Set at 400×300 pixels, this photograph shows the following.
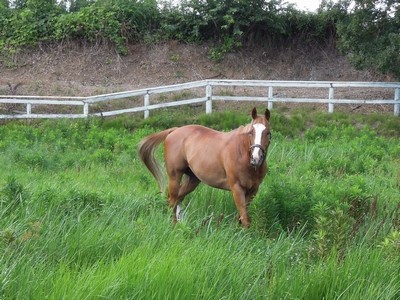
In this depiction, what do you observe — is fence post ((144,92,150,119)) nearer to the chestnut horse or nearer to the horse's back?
the chestnut horse

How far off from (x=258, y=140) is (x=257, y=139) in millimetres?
17

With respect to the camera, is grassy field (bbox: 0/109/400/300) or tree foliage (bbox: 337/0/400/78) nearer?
grassy field (bbox: 0/109/400/300)

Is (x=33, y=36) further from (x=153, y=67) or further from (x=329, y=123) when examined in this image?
(x=329, y=123)

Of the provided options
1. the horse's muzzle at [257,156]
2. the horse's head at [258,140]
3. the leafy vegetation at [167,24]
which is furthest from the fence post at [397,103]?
the horse's muzzle at [257,156]

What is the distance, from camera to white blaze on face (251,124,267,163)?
8.60 metres

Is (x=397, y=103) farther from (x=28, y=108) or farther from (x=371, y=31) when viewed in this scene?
(x=28, y=108)

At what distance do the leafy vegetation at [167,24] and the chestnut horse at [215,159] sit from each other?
16.7m

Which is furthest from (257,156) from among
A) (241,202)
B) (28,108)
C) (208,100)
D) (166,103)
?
(28,108)

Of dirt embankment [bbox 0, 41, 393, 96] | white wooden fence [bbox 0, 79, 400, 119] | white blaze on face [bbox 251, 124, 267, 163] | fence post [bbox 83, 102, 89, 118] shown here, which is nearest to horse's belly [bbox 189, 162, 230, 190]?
white blaze on face [bbox 251, 124, 267, 163]

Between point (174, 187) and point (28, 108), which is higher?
point (28, 108)

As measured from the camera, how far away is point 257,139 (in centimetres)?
873

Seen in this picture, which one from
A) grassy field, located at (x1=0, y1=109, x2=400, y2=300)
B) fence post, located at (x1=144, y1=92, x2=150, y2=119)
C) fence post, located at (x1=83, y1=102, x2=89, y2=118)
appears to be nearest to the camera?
grassy field, located at (x1=0, y1=109, x2=400, y2=300)

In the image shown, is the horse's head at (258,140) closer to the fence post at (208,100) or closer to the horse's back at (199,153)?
the horse's back at (199,153)

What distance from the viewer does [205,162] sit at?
9773mm
